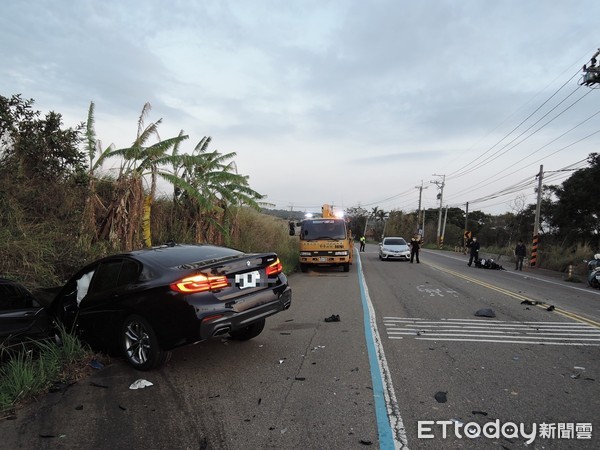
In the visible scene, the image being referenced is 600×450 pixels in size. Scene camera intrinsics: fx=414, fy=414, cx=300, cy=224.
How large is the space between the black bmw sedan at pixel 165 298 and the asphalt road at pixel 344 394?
44cm

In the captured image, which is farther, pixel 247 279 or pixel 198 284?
pixel 247 279

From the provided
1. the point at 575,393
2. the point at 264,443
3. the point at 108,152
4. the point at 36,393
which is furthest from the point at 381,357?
the point at 108,152

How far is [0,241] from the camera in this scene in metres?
7.45

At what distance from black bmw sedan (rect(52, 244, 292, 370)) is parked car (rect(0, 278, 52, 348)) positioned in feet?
1.34

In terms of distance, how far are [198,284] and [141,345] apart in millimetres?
1065

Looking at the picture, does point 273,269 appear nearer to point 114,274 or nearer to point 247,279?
point 247,279

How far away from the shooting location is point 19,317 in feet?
16.4

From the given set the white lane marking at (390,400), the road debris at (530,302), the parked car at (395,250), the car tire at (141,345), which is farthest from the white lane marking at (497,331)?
the parked car at (395,250)

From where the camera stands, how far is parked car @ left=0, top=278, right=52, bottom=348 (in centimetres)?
478

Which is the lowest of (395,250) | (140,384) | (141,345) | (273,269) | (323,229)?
(140,384)

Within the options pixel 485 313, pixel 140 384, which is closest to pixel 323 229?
pixel 485 313

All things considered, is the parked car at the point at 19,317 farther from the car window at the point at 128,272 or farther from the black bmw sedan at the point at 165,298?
the car window at the point at 128,272

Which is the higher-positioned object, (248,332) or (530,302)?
(530,302)

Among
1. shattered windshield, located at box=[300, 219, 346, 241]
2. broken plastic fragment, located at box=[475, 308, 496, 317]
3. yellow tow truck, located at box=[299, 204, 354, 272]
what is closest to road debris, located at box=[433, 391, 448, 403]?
broken plastic fragment, located at box=[475, 308, 496, 317]
